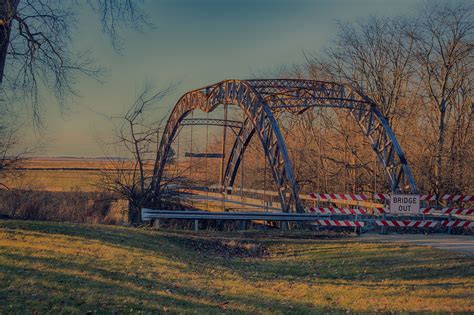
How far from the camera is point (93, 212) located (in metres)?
31.0

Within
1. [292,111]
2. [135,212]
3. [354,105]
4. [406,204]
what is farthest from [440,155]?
[135,212]

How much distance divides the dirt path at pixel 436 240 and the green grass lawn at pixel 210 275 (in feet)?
3.09

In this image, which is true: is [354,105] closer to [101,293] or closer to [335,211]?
[335,211]

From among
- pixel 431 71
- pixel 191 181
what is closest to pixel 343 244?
pixel 191 181

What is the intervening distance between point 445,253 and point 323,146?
66.5ft

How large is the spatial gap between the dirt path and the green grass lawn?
943 mm

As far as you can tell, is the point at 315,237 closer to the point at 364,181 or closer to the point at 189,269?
the point at 189,269

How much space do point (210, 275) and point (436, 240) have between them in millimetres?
8724

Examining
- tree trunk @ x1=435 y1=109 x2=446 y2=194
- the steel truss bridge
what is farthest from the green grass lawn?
tree trunk @ x1=435 y1=109 x2=446 y2=194

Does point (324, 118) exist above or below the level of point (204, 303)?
above

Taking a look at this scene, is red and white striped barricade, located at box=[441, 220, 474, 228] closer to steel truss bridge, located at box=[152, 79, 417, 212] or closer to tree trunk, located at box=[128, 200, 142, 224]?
steel truss bridge, located at box=[152, 79, 417, 212]

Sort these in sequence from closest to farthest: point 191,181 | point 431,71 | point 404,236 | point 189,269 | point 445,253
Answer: point 189,269, point 445,253, point 404,236, point 191,181, point 431,71

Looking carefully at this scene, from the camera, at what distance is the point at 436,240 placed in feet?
54.8

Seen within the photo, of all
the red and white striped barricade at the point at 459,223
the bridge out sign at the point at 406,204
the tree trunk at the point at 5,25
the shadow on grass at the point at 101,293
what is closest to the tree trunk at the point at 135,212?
the tree trunk at the point at 5,25
